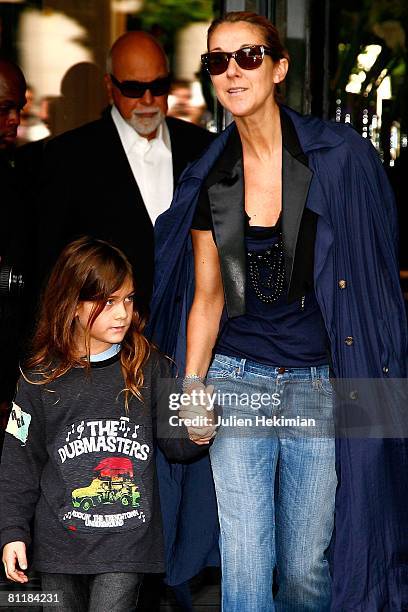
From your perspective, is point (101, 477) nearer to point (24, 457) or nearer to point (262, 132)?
point (24, 457)

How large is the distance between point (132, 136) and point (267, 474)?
1459 mm

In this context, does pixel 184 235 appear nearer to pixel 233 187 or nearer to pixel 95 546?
pixel 233 187

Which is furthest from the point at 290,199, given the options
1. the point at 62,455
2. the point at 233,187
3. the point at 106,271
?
the point at 62,455

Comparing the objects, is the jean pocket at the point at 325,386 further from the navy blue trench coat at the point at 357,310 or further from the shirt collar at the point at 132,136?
the shirt collar at the point at 132,136

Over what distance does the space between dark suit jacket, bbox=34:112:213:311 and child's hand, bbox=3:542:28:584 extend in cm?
115

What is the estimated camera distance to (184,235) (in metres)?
3.66

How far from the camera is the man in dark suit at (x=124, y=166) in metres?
4.26

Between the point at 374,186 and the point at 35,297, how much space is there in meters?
1.42

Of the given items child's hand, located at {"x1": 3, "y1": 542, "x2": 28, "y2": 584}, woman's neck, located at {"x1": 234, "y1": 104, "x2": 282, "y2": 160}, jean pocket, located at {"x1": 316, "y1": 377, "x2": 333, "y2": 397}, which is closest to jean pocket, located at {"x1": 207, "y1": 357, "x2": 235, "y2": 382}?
jean pocket, located at {"x1": 316, "y1": 377, "x2": 333, "y2": 397}

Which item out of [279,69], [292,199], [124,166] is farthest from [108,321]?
[124,166]

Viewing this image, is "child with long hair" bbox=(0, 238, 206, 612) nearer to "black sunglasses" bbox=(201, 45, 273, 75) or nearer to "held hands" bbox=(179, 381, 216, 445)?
"held hands" bbox=(179, 381, 216, 445)

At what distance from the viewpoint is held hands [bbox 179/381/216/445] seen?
343cm

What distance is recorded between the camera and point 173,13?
15.4 feet

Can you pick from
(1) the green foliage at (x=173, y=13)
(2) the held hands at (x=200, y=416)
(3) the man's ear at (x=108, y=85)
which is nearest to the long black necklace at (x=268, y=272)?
(2) the held hands at (x=200, y=416)
